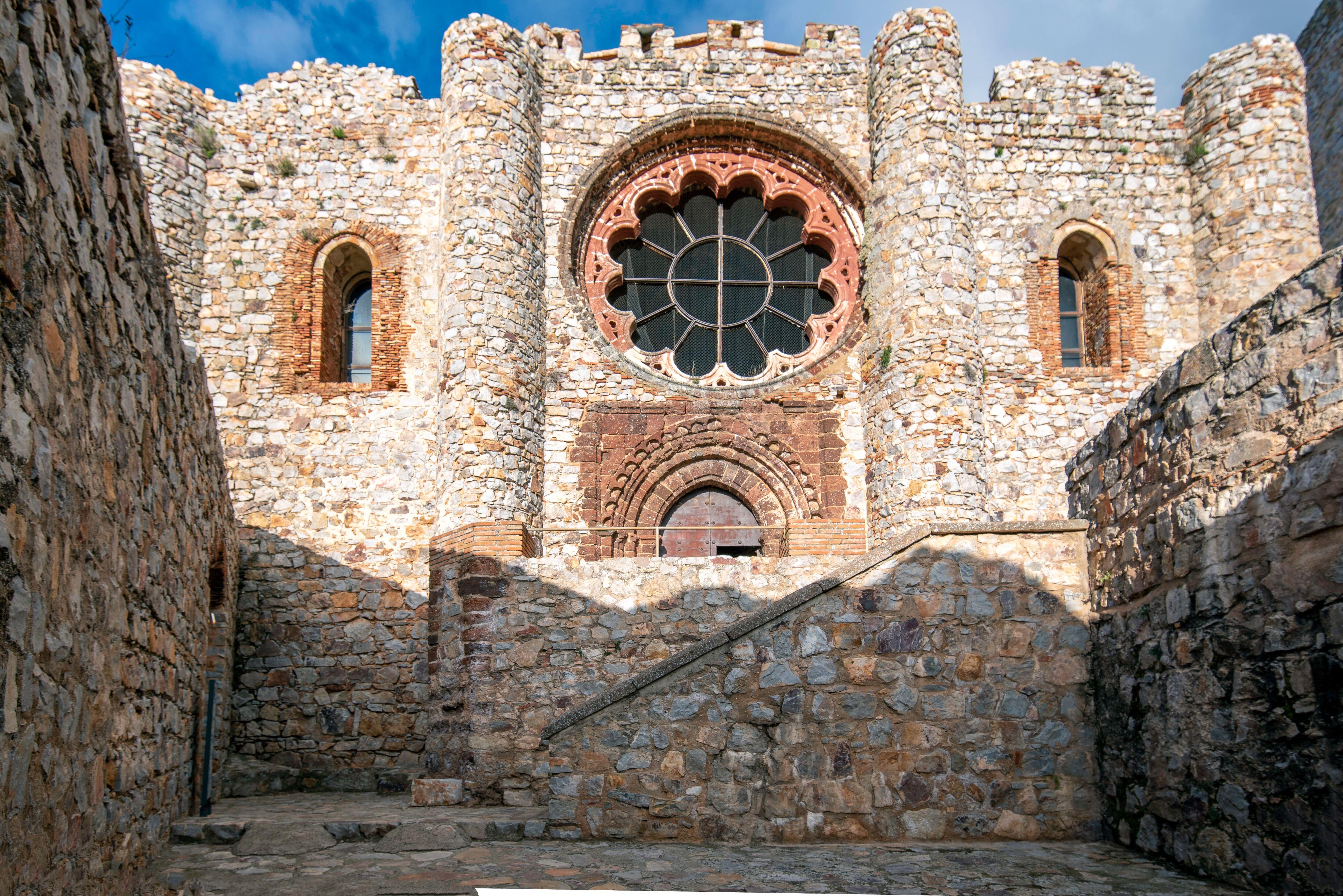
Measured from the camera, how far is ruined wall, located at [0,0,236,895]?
322cm

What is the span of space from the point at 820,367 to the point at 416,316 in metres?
4.88

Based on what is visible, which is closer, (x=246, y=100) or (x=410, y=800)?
(x=410, y=800)

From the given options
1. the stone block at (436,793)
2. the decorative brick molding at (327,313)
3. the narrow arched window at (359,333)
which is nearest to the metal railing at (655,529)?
the decorative brick molding at (327,313)

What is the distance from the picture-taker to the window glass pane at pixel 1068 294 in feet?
44.5

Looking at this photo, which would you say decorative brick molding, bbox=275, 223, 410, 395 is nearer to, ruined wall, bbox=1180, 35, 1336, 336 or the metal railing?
the metal railing

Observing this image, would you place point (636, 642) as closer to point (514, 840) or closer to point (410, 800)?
point (410, 800)

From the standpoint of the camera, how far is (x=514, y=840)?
6.55m

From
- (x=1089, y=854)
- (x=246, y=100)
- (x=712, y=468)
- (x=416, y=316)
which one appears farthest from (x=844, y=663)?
(x=246, y=100)

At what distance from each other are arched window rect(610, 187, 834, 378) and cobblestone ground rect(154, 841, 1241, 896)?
7.77 meters

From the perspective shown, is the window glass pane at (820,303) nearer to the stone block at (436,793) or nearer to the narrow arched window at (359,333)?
the narrow arched window at (359,333)

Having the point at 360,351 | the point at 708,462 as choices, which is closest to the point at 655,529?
the point at 708,462

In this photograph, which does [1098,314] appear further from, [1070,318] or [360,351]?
[360,351]

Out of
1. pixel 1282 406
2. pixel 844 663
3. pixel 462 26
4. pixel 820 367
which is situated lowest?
pixel 844 663

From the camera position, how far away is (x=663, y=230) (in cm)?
1367
